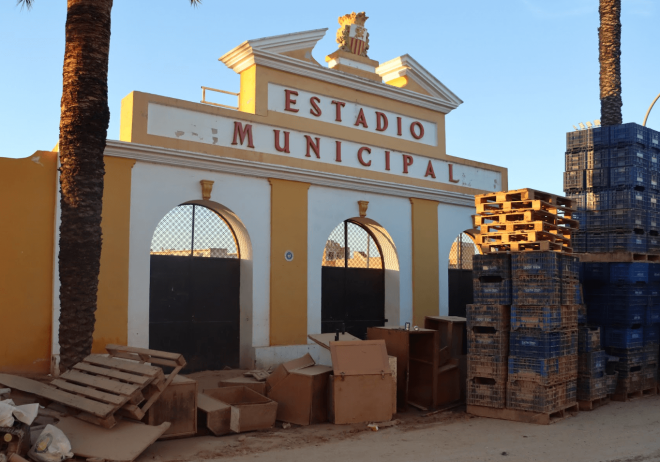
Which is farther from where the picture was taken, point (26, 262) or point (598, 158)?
point (598, 158)

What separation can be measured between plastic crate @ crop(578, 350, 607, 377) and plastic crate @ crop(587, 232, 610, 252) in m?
2.52

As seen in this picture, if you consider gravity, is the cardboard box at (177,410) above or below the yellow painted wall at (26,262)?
below

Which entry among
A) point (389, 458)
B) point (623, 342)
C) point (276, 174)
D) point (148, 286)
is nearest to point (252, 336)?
point (148, 286)

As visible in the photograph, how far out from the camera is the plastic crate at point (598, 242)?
40.9ft

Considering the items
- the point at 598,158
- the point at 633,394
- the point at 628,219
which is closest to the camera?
the point at 633,394

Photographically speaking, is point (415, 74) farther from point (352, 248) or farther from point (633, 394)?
point (633, 394)

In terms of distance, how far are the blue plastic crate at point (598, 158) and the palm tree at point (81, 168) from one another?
9462mm

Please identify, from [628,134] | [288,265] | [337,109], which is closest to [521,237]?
[628,134]

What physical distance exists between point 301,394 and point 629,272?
266 inches

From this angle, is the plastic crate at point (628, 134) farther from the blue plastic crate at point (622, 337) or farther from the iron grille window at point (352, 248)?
the iron grille window at point (352, 248)

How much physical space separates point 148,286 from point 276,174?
3520 mm

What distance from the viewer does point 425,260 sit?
1595 centimetres

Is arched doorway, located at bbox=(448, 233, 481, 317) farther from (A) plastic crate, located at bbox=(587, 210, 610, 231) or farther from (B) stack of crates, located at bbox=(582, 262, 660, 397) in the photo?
(B) stack of crates, located at bbox=(582, 262, 660, 397)

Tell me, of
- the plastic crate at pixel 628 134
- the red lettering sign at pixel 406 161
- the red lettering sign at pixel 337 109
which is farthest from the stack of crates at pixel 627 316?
the red lettering sign at pixel 337 109
